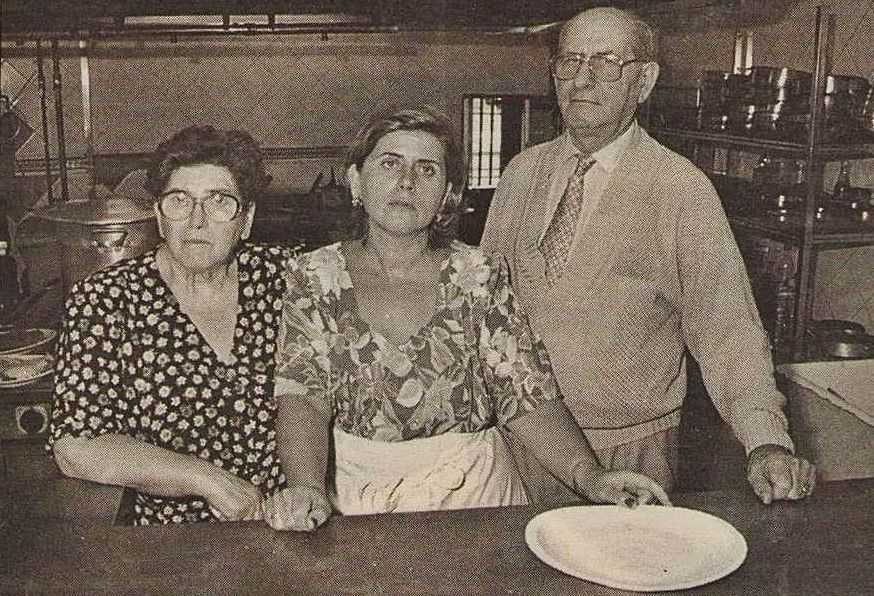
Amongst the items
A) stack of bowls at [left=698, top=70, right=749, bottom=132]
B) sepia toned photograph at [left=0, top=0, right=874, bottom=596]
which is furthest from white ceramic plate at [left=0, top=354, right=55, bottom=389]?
stack of bowls at [left=698, top=70, right=749, bottom=132]

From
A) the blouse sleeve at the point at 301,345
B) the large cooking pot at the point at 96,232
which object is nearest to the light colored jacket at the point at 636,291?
the blouse sleeve at the point at 301,345

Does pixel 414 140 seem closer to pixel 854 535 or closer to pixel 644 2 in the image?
pixel 854 535

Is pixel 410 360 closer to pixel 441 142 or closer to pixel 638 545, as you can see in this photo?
pixel 441 142

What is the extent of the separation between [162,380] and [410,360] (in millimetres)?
428

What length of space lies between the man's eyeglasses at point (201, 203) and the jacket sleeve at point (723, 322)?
2.70ft

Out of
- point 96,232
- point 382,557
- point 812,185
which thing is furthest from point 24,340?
point 812,185

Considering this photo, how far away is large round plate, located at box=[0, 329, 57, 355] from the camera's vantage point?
2422 millimetres

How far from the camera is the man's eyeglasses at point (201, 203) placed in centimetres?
173

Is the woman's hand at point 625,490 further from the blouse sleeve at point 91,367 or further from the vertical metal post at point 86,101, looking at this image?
the vertical metal post at point 86,101

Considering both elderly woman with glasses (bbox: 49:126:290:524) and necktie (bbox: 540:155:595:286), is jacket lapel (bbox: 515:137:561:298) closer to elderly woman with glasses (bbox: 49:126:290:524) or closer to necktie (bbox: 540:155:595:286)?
necktie (bbox: 540:155:595:286)

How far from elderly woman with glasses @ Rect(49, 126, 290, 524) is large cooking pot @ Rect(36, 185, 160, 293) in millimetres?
762

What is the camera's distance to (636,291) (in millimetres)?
1983

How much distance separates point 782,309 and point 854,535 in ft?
7.56

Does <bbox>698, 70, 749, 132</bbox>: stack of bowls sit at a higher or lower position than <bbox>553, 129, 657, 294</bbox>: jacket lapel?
higher
